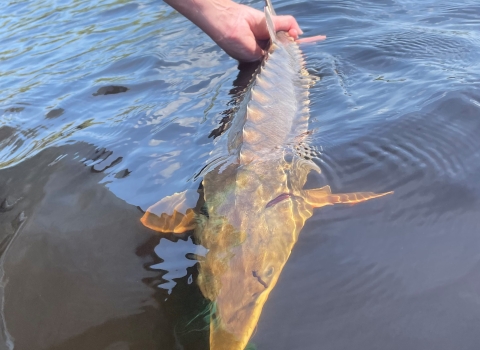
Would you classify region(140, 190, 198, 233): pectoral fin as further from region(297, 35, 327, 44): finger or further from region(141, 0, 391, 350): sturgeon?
region(297, 35, 327, 44): finger

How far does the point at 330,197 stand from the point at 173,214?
0.86 m

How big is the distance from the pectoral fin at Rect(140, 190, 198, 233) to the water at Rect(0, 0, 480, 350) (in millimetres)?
67

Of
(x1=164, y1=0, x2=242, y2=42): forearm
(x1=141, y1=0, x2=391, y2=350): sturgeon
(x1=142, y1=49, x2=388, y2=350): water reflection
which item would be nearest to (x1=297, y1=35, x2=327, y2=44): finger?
(x1=164, y1=0, x2=242, y2=42): forearm

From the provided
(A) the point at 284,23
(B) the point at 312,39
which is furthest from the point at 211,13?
(B) the point at 312,39

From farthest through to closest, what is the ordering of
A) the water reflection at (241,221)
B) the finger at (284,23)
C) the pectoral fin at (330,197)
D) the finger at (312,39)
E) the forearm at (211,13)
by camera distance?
1. the finger at (312,39)
2. the finger at (284,23)
3. the forearm at (211,13)
4. the pectoral fin at (330,197)
5. the water reflection at (241,221)

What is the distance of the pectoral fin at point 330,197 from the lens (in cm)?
229

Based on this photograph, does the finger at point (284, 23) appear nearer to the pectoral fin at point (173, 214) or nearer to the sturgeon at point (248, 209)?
the sturgeon at point (248, 209)

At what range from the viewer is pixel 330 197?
235 cm

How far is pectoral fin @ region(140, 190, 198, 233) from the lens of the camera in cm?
238

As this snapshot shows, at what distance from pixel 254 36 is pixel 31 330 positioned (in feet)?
11.7

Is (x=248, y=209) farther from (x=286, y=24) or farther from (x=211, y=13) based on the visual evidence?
(x=286, y=24)

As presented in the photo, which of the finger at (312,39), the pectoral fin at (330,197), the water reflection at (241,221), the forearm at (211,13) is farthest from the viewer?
the finger at (312,39)

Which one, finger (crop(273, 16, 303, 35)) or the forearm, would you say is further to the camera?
Result: finger (crop(273, 16, 303, 35))

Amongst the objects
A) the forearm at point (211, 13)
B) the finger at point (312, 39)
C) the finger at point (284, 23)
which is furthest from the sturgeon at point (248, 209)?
the finger at point (312, 39)
